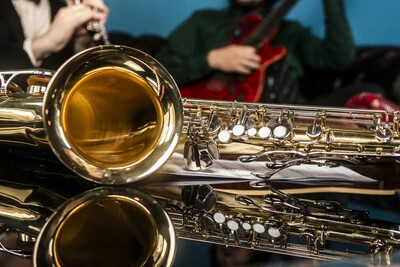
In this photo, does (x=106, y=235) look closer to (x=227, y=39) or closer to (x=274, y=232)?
(x=274, y=232)

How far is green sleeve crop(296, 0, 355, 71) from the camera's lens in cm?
233

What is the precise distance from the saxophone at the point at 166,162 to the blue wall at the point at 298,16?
36.7 inches

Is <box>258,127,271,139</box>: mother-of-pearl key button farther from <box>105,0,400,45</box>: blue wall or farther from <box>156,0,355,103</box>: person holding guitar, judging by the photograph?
<box>105,0,400,45</box>: blue wall

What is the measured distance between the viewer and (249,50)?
7.47 ft

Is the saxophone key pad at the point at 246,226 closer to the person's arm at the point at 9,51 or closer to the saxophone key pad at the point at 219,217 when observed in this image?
the saxophone key pad at the point at 219,217

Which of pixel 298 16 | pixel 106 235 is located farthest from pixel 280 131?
pixel 298 16

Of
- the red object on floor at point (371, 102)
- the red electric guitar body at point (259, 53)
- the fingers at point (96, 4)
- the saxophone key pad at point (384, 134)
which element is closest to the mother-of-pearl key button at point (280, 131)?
the saxophone key pad at point (384, 134)

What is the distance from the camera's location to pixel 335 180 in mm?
1403

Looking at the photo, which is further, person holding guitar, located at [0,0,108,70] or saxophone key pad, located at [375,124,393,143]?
person holding guitar, located at [0,0,108,70]

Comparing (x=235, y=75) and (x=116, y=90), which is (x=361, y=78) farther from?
(x=116, y=90)

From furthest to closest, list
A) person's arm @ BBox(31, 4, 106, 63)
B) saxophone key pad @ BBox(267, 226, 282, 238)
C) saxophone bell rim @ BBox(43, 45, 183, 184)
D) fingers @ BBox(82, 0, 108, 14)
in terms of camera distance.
Result: fingers @ BBox(82, 0, 108, 14) → person's arm @ BBox(31, 4, 106, 63) → saxophone bell rim @ BBox(43, 45, 183, 184) → saxophone key pad @ BBox(267, 226, 282, 238)

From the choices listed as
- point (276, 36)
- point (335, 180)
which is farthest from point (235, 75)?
point (335, 180)

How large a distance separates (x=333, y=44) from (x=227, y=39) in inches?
17.0

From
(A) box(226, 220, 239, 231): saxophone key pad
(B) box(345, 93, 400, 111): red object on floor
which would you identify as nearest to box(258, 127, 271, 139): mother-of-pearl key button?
(A) box(226, 220, 239, 231): saxophone key pad
